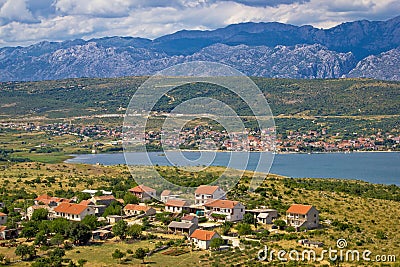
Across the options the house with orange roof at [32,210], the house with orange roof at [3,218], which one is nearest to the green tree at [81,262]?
the house with orange roof at [3,218]

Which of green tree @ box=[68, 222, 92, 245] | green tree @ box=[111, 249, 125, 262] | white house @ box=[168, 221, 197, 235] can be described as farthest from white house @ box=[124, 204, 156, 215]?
green tree @ box=[111, 249, 125, 262]

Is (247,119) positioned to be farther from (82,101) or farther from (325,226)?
(325,226)

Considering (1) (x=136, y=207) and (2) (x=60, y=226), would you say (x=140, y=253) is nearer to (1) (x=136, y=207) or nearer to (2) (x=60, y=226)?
(2) (x=60, y=226)

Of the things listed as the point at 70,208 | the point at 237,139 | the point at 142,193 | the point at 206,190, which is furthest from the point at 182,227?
the point at 237,139

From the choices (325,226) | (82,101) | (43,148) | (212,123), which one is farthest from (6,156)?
(82,101)

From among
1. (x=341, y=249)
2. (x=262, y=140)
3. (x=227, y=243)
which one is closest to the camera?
(x=341, y=249)

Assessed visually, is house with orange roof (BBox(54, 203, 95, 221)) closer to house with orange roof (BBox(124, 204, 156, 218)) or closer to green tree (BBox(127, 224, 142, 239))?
house with orange roof (BBox(124, 204, 156, 218))

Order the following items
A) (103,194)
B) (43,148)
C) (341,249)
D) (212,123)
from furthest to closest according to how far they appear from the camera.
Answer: (212,123)
(43,148)
(103,194)
(341,249)

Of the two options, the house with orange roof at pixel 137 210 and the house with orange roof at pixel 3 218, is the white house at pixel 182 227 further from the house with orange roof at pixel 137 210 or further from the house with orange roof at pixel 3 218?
the house with orange roof at pixel 3 218
